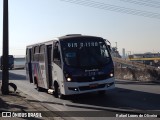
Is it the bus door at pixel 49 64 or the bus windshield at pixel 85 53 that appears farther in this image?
the bus door at pixel 49 64

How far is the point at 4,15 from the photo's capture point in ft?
65.6

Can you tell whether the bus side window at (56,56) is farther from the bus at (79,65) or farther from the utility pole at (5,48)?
the utility pole at (5,48)

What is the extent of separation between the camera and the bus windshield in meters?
16.6

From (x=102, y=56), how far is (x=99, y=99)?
1.90 meters

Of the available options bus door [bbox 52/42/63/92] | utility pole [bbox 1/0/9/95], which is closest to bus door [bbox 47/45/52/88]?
bus door [bbox 52/42/63/92]

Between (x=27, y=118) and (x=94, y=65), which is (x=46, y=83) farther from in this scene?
(x=27, y=118)

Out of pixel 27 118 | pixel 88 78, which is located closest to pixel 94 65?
pixel 88 78

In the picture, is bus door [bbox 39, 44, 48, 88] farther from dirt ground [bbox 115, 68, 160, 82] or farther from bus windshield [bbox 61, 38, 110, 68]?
dirt ground [bbox 115, 68, 160, 82]

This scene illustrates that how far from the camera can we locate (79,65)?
1647 cm

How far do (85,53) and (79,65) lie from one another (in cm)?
74

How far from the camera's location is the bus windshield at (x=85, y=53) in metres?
16.6

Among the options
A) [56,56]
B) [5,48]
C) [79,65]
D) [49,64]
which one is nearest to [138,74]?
[49,64]

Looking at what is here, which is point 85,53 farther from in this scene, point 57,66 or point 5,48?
point 5,48

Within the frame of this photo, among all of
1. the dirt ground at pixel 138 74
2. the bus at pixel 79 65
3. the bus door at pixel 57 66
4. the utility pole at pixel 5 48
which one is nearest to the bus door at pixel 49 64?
the bus at pixel 79 65
